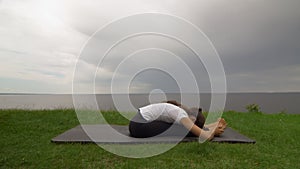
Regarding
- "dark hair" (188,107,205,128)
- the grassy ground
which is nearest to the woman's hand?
the grassy ground

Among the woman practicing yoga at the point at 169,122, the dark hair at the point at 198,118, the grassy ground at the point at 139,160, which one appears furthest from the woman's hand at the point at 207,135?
the dark hair at the point at 198,118

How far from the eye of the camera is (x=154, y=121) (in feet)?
13.4

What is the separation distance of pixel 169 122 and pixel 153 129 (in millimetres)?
272

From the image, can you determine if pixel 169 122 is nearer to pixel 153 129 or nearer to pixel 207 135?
pixel 153 129

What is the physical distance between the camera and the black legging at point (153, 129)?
399 centimetres

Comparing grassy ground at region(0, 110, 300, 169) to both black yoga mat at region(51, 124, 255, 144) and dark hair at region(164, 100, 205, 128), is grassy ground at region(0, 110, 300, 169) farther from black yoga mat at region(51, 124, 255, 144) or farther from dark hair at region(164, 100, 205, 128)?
dark hair at region(164, 100, 205, 128)

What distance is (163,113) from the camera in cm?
405

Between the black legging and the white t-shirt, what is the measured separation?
0.07m

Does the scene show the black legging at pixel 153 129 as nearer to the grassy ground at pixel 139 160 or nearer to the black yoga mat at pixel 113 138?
the black yoga mat at pixel 113 138

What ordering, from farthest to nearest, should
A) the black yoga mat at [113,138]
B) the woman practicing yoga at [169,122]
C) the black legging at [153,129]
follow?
the black legging at [153,129] < the woman practicing yoga at [169,122] < the black yoga mat at [113,138]

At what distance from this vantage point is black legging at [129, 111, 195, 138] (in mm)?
3988

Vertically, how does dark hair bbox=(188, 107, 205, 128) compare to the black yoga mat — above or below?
above

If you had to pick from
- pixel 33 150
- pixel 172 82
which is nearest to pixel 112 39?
pixel 172 82

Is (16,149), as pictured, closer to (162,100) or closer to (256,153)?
(162,100)
